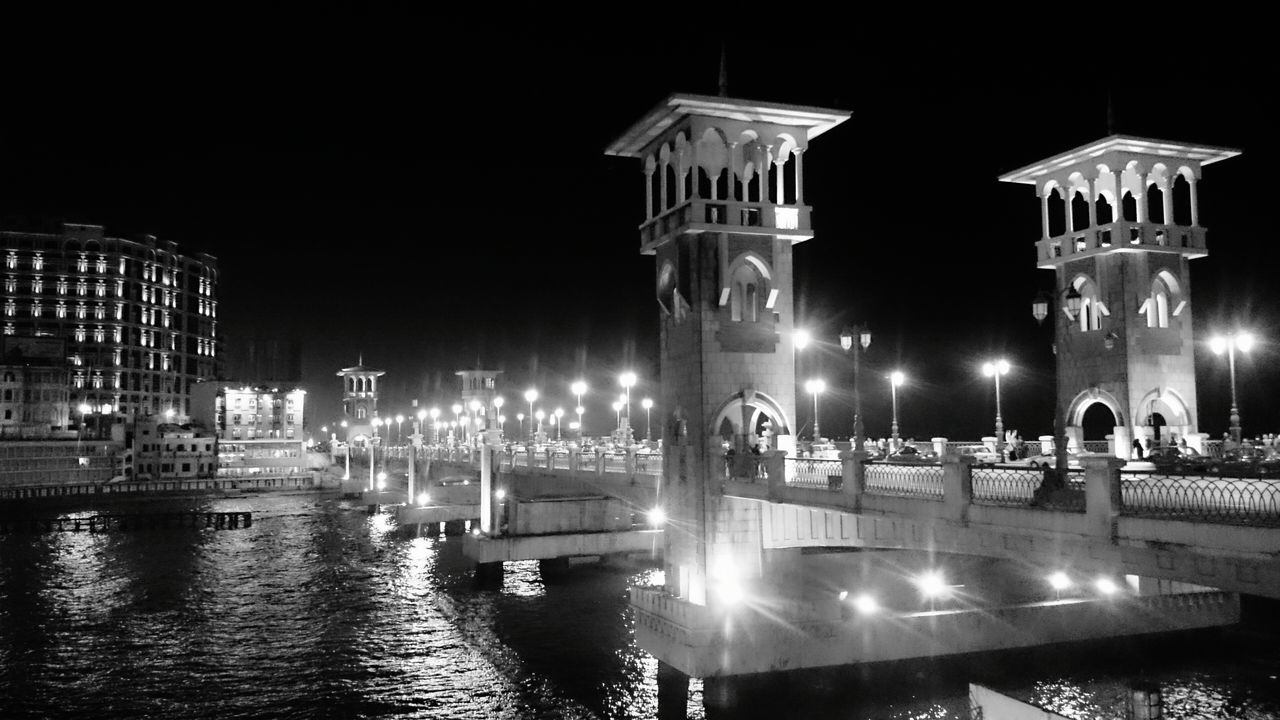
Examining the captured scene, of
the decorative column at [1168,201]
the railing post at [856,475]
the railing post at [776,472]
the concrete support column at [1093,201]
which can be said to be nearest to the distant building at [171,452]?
the railing post at [776,472]

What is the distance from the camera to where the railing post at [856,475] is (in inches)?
920

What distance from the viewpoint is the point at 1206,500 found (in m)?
15.7

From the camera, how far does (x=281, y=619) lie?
4212 centimetres

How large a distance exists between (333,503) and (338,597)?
6452 centimetres

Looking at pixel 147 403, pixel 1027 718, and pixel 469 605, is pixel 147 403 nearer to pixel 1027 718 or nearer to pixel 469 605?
pixel 469 605

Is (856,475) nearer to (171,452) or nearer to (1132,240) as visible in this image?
(1132,240)

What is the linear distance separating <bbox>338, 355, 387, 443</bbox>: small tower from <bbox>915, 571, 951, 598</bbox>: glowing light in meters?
145

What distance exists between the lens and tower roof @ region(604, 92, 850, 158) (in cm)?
3075

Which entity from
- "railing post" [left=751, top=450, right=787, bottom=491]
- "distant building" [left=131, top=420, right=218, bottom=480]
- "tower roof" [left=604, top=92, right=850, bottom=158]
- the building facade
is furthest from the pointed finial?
the building facade

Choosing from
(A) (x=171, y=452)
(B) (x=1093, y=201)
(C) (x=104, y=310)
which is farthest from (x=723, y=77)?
(C) (x=104, y=310)

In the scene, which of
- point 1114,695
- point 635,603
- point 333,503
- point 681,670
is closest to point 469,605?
point 635,603

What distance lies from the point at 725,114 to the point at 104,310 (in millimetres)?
133826

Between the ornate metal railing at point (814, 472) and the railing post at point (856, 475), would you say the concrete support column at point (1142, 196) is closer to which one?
the ornate metal railing at point (814, 472)

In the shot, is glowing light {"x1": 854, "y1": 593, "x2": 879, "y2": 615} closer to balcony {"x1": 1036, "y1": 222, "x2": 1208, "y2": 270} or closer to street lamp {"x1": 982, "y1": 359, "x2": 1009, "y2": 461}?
street lamp {"x1": 982, "y1": 359, "x2": 1009, "y2": 461}
